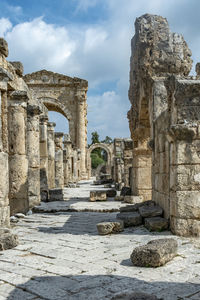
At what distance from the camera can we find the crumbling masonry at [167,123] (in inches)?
228

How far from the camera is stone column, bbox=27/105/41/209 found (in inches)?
420

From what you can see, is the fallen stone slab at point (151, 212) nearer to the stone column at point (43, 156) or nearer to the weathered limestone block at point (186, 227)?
the weathered limestone block at point (186, 227)

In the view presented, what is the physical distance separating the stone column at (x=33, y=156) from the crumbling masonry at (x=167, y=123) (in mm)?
3397

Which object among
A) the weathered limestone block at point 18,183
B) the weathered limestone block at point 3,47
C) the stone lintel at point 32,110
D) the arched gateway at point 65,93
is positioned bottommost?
the weathered limestone block at point 18,183

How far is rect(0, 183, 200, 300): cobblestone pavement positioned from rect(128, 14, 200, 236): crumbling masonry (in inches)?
28.1

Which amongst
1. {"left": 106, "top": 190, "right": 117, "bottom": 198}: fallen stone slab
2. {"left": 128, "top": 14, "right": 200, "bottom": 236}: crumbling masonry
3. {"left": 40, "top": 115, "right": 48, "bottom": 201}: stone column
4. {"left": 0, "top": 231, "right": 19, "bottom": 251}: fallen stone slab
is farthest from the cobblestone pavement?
{"left": 106, "top": 190, "right": 117, "bottom": 198}: fallen stone slab

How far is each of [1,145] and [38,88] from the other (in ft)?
85.4

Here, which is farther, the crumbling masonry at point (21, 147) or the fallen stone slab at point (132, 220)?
the crumbling masonry at point (21, 147)

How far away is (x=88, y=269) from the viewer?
4.16 meters

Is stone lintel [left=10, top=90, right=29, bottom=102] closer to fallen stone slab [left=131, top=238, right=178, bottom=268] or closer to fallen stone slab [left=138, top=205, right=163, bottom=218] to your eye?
fallen stone slab [left=138, top=205, right=163, bottom=218]

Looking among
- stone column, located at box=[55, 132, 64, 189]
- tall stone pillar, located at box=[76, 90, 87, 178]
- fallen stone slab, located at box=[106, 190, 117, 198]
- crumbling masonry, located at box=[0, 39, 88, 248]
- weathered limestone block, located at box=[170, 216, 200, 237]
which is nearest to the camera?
weathered limestone block, located at box=[170, 216, 200, 237]

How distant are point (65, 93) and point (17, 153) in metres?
23.3

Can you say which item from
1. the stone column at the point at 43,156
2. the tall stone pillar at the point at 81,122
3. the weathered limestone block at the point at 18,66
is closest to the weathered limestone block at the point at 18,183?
the weathered limestone block at the point at 18,66

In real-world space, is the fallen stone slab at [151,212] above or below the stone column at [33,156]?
below
